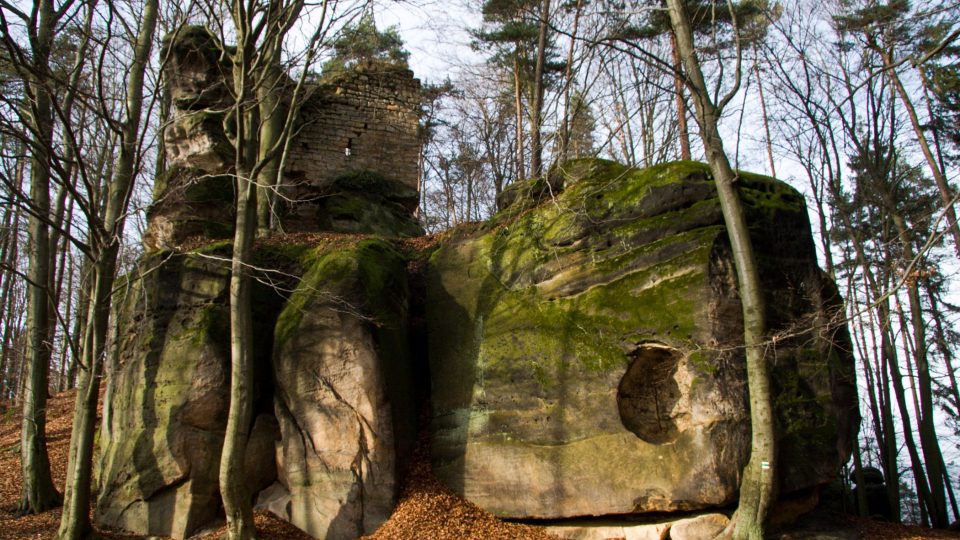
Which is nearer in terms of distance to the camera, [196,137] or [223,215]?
[223,215]

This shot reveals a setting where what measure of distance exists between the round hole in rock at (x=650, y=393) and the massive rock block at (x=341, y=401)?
2917 mm

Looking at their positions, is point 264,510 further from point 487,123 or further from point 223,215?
point 487,123

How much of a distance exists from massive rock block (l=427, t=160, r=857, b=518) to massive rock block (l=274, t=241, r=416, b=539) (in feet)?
2.76

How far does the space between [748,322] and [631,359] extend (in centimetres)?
142

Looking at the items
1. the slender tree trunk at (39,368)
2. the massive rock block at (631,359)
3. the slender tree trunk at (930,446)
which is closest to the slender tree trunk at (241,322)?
the massive rock block at (631,359)

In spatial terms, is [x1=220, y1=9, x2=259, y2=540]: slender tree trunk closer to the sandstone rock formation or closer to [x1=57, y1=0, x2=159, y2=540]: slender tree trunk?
the sandstone rock formation

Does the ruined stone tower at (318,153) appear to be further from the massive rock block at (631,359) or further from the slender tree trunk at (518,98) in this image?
the massive rock block at (631,359)

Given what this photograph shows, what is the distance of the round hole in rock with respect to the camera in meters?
7.27

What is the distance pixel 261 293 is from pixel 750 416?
6.62 m

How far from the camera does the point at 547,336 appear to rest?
8.05 meters

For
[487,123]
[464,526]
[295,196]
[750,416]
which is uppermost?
[487,123]

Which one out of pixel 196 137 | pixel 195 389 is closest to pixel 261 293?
pixel 195 389

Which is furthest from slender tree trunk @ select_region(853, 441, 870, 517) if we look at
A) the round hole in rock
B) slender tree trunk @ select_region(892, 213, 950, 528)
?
the round hole in rock

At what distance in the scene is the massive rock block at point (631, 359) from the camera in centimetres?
691
